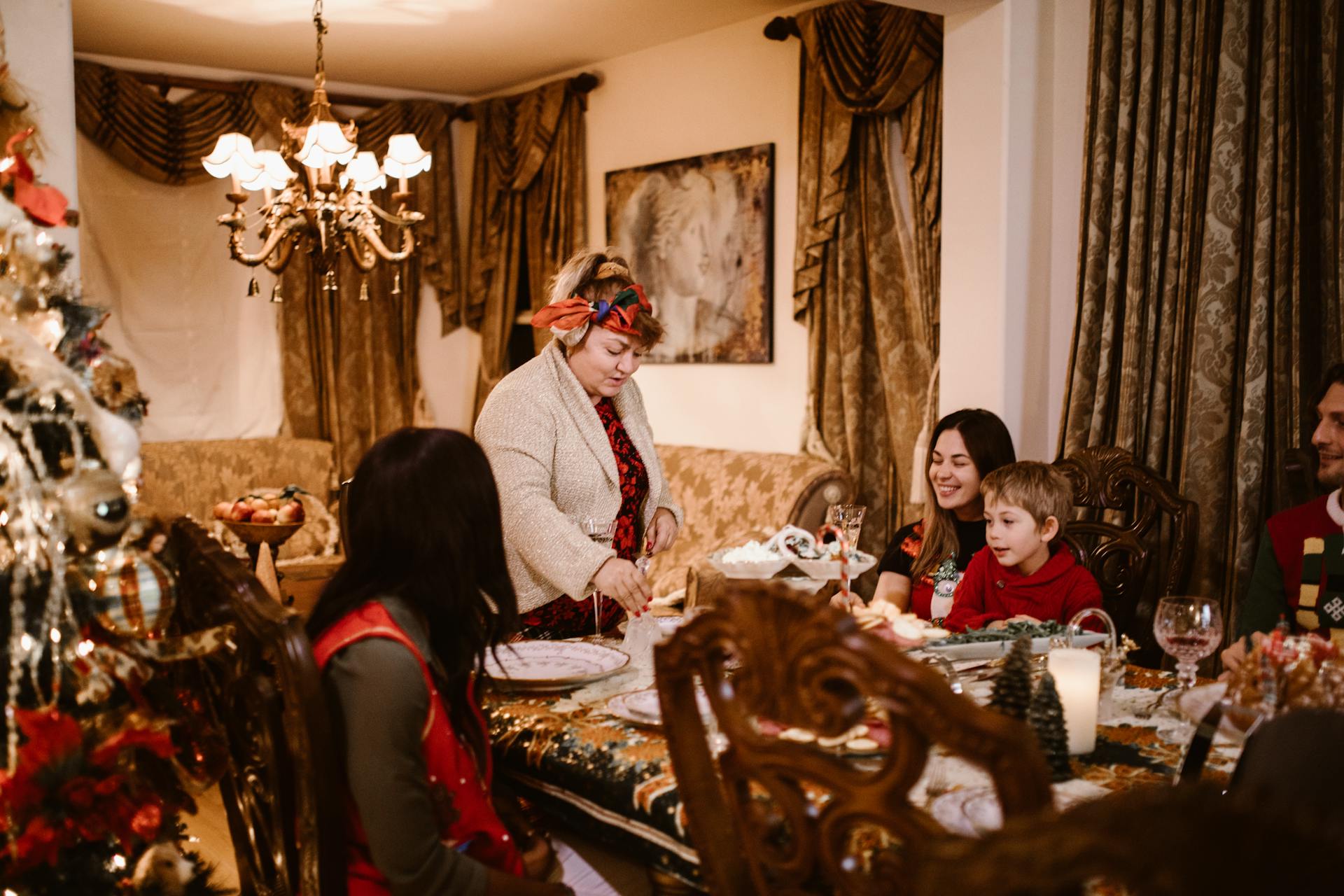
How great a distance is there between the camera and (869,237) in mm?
4355

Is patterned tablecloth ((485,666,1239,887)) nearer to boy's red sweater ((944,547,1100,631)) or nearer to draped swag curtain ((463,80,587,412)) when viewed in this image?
boy's red sweater ((944,547,1100,631))

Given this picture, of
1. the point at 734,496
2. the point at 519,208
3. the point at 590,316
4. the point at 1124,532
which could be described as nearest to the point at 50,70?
the point at 590,316

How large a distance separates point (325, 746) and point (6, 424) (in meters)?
0.47

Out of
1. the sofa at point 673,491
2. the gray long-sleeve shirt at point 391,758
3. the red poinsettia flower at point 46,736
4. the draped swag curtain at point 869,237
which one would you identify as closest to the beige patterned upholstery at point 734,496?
the sofa at point 673,491

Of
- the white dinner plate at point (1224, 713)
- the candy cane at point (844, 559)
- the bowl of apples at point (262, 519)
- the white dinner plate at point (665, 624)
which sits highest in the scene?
the candy cane at point (844, 559)

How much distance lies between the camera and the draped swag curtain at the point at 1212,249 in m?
2.75

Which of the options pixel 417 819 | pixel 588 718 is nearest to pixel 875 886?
pixel 417 819

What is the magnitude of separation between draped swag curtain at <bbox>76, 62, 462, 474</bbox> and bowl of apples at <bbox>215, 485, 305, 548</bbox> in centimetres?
195

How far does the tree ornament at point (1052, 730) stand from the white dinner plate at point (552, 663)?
68 centimetres

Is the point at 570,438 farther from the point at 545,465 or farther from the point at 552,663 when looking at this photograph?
the point at 552,663

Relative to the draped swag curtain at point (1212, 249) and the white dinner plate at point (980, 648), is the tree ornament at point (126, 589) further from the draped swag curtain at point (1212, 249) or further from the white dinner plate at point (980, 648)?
the draped swag curtain at point (1212, 249)

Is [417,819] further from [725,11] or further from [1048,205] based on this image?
[725,11]

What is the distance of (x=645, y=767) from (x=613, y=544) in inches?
43.5

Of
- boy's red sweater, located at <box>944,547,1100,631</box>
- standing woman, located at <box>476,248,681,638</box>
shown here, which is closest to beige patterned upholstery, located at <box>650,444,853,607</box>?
standing woman, located at <box>476,248,681,638</box>
